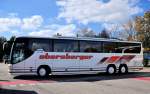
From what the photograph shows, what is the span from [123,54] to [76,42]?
5129mm

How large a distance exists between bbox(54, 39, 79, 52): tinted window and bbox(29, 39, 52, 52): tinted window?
1.72 ft

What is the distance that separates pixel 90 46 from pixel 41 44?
15.3ft

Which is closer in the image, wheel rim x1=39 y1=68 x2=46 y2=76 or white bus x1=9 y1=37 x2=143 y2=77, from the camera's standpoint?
white bus x1=9 y1=37 x2=143 y2=77

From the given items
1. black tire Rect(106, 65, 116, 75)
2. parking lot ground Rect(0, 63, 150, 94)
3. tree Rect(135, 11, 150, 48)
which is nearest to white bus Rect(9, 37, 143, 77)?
black tire Rect(106, 65, 116, 75)

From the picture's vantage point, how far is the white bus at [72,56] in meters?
24.6

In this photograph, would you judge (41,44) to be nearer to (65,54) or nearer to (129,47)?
(65,54)

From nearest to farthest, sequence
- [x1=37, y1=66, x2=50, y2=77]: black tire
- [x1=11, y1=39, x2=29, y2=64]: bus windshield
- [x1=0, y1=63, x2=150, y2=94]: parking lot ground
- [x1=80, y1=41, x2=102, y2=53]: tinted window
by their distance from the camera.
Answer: [x1=0, y1=63, x2=150, y2=94]: parking lot ground, [x1=11, y1=39, x2=29, y2=64]: bus windshield, [x1=37, y1=66, x2=50, y2=77]: black tire, [x1=80, y1=41, x2=102, y2=53]: tinted window

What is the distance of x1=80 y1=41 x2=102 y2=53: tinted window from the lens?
90.1 feet

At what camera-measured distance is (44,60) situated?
25406mm

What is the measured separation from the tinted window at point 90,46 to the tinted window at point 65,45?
620 millimetres

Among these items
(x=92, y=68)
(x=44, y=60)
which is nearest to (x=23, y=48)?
(x=44, y=60)

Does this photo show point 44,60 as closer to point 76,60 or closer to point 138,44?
point 76,60

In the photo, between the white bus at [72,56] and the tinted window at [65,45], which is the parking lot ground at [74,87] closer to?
the white bus at [72,56]

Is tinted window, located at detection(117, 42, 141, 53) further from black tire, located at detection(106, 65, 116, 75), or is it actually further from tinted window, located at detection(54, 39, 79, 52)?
tinted window, located at detection(54, 39, 79, 52)
